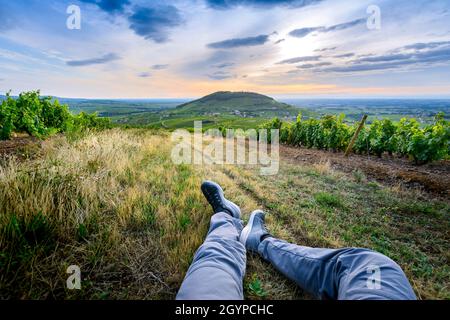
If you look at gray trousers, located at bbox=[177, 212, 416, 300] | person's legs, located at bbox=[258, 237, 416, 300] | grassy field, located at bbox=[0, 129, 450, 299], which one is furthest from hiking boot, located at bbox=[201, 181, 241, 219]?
person's legs, located at bbox=[258, 237, 416, 300]

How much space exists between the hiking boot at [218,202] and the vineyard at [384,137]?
8.65 meters

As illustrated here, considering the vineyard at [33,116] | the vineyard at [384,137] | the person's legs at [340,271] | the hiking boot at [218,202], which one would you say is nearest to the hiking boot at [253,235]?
the person's legs at [340,271]

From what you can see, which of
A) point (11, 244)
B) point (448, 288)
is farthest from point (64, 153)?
point (448, 288)

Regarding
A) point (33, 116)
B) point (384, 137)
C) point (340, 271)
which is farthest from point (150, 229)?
point (384, 137)

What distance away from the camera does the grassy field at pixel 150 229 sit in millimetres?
1788

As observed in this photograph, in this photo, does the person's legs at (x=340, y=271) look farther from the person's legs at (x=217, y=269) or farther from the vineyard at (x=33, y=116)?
the vineyard at (x=33, y=116)

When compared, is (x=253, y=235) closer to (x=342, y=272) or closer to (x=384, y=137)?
(x=342, y=272)

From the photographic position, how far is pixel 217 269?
1.61 meters

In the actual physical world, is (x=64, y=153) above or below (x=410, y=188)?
above

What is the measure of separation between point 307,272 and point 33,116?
11.2 m

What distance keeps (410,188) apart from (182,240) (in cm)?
565
